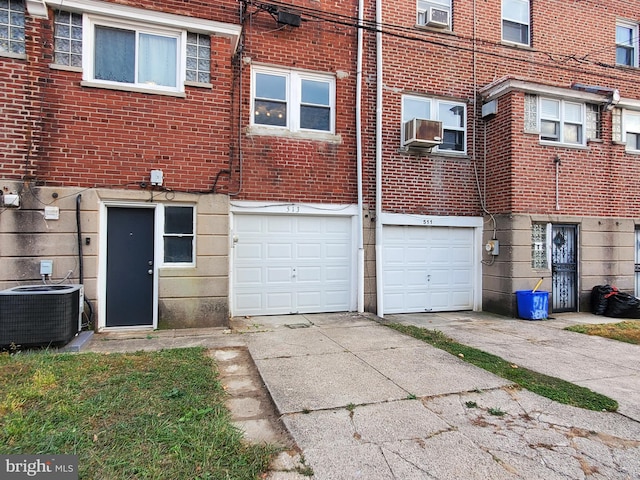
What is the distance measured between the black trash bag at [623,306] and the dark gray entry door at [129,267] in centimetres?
1021

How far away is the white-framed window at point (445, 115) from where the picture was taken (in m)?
9.60

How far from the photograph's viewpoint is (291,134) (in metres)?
8.56

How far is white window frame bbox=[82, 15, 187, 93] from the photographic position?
6.67m

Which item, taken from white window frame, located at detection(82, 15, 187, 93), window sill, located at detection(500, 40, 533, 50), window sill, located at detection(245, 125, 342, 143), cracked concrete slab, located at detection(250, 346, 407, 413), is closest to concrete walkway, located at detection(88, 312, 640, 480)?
cracked concrete slab, located at detection(250, 346, 407, 413)

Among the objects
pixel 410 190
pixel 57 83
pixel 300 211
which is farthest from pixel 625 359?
pixel 57 83

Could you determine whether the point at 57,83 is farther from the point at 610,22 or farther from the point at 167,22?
the point at 610,22

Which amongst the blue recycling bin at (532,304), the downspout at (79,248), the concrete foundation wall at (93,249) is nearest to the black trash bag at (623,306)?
the blue recycling bin at (532,304)

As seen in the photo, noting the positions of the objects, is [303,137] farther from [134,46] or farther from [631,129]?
[631,129]

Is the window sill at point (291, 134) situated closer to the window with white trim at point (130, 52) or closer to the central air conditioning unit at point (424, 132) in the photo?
the window with white trim at point (130, 52)

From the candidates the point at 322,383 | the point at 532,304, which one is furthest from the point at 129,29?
the point at 532,304

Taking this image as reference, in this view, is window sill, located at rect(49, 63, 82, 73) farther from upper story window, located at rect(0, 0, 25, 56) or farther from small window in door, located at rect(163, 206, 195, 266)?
small window in door, located at rect(163, 206, 195, 266)

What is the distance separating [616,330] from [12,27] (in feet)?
39.6

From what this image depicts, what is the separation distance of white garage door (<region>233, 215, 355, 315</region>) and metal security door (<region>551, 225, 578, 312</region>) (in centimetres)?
512

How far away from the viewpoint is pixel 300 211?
855cm
